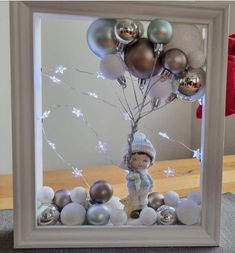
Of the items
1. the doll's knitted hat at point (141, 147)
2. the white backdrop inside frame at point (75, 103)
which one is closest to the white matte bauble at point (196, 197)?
the doll's knitted hat at point (141, 147)

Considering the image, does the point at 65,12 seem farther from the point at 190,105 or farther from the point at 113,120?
the point at 190,105

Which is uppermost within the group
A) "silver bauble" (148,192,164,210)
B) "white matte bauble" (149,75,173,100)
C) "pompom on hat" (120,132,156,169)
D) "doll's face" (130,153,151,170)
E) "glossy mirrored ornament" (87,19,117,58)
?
"glossy mirrored ornament" (87,19,117,58)

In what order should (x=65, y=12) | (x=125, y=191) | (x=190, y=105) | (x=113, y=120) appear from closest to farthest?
(x=65, y=12)
(x=125, y=191)
(x=113, y=120)
(x=190, y=105)

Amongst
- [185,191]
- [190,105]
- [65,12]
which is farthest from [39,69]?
[190,105]

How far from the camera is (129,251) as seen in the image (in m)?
0.58

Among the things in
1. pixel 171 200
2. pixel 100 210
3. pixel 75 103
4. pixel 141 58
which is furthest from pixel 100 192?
pixel 75 103

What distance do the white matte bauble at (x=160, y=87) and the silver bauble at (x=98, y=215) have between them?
0.70 ft

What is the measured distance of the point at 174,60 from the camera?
0.56 meters

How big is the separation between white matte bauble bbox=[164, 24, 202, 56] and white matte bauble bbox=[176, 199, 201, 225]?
0.26 meters

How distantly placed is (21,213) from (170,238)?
0.25 m

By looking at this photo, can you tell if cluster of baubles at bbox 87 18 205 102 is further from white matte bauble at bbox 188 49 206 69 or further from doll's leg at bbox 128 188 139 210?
doll's leg at bbox 128 188 139 210

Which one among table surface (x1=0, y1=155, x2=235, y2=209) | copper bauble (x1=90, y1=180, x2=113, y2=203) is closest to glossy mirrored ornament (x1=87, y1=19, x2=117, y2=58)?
copper bauble (x1=90, y1=180, x2=113, y2=203)

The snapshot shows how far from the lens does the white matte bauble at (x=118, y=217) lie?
1.99 ft

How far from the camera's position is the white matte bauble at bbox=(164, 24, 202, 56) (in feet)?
1.90
